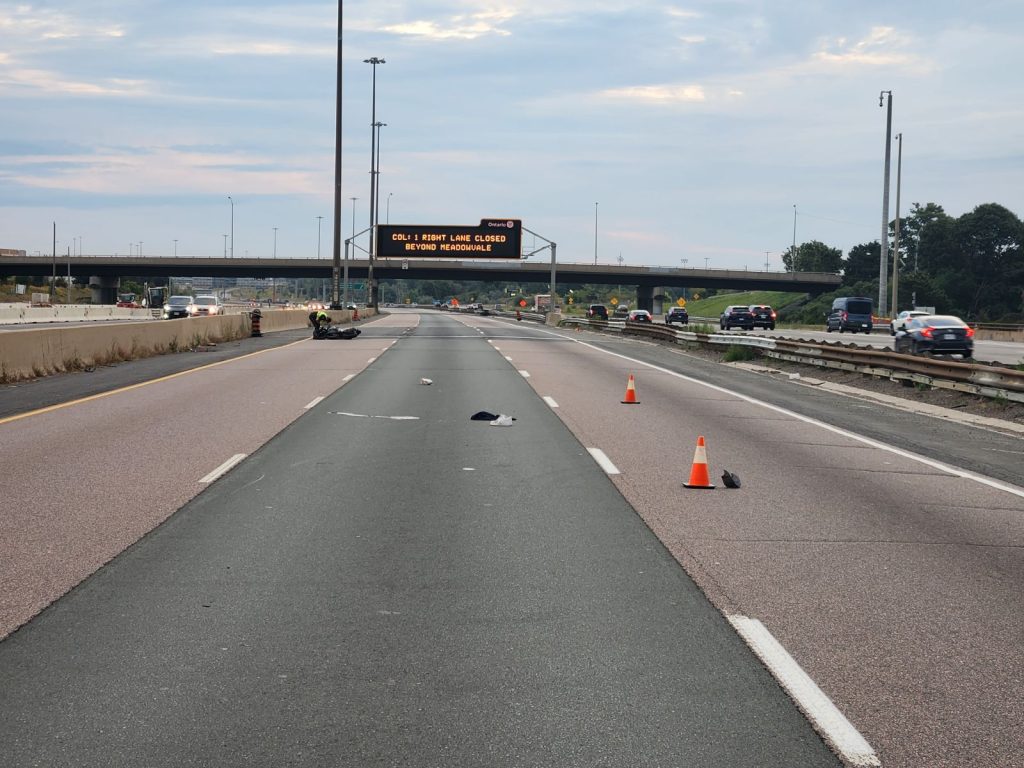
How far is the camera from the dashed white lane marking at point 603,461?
1256cm

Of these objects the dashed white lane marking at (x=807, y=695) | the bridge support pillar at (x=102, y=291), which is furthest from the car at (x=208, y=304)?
the bridge support pillar at (x=102, y=291)

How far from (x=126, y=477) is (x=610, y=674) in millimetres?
7399

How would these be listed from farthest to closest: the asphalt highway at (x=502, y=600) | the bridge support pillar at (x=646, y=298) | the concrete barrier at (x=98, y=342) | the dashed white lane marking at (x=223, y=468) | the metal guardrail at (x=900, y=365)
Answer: the bridge support pillar at (x=646, y=298)
the concrete barrier at (x=98, y=342)
the metal guardrail at (x=900, y=365)
the dashed white lane marking at (x=223, y=468)
the asphalt highway at (x=502, y=600)

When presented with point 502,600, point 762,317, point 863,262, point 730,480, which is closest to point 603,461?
point 730,480

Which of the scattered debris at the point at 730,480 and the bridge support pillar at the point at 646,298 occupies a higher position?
the bridge support pillar at the point at 646,298

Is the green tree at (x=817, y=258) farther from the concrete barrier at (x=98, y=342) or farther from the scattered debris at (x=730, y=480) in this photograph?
the scattered debris at (x=730, y=480)

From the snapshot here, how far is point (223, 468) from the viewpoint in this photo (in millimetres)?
12344

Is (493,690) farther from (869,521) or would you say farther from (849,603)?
(869,521)

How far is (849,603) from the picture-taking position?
711 cm

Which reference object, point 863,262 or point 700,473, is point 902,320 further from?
point 863,262

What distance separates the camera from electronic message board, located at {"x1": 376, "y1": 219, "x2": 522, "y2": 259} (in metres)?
83.9

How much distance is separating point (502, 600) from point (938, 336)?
3034 centimetres

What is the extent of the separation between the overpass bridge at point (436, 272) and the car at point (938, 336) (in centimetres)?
7544

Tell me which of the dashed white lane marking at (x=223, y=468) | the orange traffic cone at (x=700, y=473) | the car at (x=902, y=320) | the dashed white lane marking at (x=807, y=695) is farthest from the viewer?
the car at (x=902, y=320)
